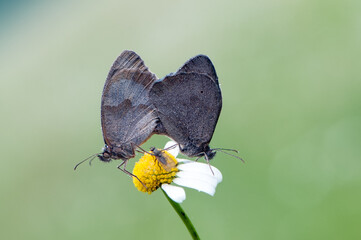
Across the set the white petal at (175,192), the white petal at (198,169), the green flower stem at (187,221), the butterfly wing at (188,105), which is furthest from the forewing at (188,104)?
the green flower stem at (187,221)

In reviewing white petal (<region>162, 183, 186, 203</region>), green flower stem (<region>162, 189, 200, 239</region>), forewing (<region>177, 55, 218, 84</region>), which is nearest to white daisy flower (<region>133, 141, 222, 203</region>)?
white petal (<region>162, 183, 186, 203</region>)

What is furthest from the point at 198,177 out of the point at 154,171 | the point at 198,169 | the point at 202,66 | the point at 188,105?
the point at 202,66

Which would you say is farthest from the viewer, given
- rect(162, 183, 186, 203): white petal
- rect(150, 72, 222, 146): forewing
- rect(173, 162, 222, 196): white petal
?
rect(150, 72, 222, 146): forewing

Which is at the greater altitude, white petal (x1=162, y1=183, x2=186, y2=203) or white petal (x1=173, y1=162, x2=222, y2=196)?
white petal (x1=162, y1=183, x2=186, y2=203)

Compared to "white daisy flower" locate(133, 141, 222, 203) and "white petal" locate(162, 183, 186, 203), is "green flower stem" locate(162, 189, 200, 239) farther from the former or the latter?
"white daisy flower" locate(133, 141, 222, 203)

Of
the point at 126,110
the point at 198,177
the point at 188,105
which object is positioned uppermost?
the point at 126,110

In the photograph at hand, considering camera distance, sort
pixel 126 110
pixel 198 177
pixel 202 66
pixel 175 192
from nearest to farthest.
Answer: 1. pixel 175 192
2. pixel 198 177
3. pixel 202 66
4. pixel 126 110

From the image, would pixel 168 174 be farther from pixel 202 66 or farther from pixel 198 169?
pixel 202 66

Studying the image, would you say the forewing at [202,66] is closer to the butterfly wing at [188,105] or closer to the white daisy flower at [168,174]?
the butterfly wing at [188,105]
